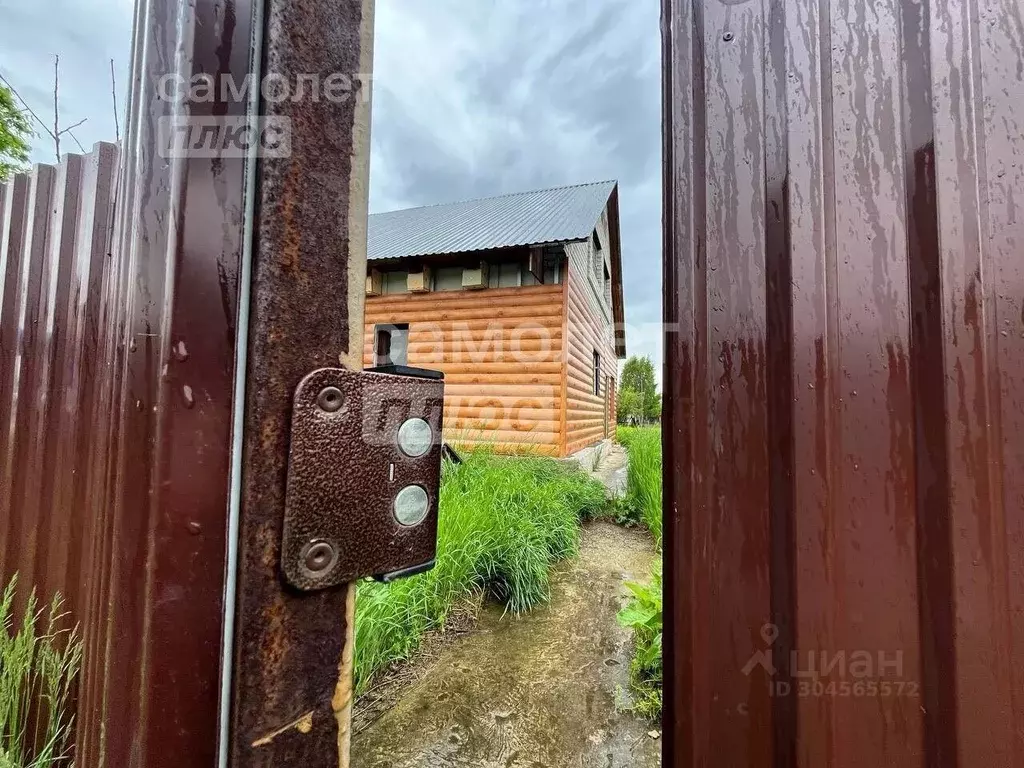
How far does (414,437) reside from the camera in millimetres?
409

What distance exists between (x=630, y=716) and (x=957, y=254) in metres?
2.16

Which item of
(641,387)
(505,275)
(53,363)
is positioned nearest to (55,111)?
(53,363)

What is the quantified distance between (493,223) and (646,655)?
701cm

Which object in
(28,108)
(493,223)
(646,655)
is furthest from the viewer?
(493,223)

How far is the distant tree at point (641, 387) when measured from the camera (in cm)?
2883

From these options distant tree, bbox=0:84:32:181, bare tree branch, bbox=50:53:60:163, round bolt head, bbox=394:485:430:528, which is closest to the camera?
round bolt head, bbox=394:485:430:528

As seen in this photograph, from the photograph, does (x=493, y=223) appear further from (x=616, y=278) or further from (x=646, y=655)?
(x=646, y=655)

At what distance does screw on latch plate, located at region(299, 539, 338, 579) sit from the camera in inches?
12.6

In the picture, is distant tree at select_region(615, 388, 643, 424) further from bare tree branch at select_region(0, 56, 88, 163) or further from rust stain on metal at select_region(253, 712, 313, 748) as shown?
rust stain on metal at select_region(253, 712, 313, 748)

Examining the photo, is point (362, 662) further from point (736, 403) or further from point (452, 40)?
point (452, 40)

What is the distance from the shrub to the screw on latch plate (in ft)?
6.87

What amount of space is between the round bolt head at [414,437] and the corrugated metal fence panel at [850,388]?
1.45ft

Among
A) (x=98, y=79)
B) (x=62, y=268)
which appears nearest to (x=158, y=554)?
(x=98, y=79)

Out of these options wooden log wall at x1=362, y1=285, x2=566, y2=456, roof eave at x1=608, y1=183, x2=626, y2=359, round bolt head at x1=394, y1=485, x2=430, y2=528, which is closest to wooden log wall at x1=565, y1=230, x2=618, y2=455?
wooden log wall at x1=362, y1=285, x2=566, y2=456
